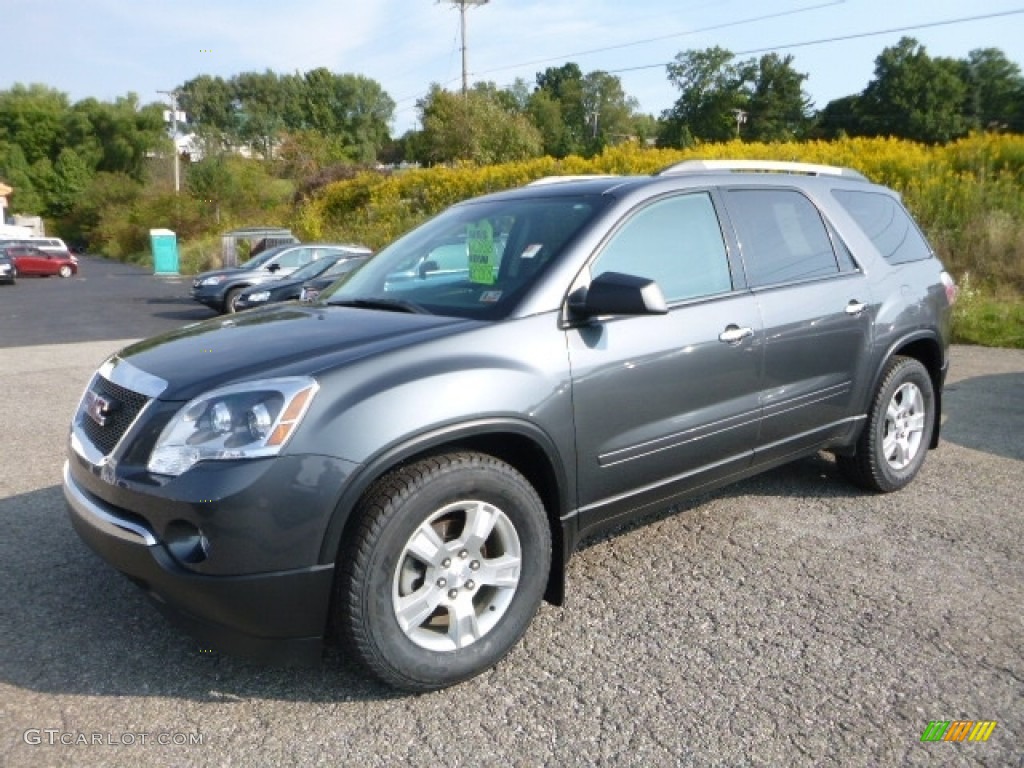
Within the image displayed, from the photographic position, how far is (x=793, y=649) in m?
3.00

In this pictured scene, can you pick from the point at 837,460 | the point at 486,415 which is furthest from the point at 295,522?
the point at 837,460

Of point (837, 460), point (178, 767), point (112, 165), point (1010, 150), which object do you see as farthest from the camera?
point (112, 165)

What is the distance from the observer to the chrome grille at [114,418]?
2721 mm

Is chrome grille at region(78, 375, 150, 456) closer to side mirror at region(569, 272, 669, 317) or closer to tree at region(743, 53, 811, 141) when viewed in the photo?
side mirror at region(569, 272, 669, 317)

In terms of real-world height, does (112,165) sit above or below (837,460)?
above

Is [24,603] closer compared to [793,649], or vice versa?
[793,649]

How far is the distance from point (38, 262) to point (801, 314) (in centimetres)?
3657

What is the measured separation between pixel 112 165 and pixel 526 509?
82080mm

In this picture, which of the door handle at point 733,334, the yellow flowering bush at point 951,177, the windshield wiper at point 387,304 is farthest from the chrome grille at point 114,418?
the yellow flowering bush at point 951,177

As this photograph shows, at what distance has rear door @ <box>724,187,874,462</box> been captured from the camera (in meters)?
3.78

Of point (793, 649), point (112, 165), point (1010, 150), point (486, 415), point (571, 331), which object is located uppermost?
point (112, 165)

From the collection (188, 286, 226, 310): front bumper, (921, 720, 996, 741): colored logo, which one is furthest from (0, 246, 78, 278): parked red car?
(921, 720, 996, 741): colored logo

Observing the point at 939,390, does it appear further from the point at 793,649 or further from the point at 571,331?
the point at 571,331

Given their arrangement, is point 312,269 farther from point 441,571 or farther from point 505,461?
point 441,571
